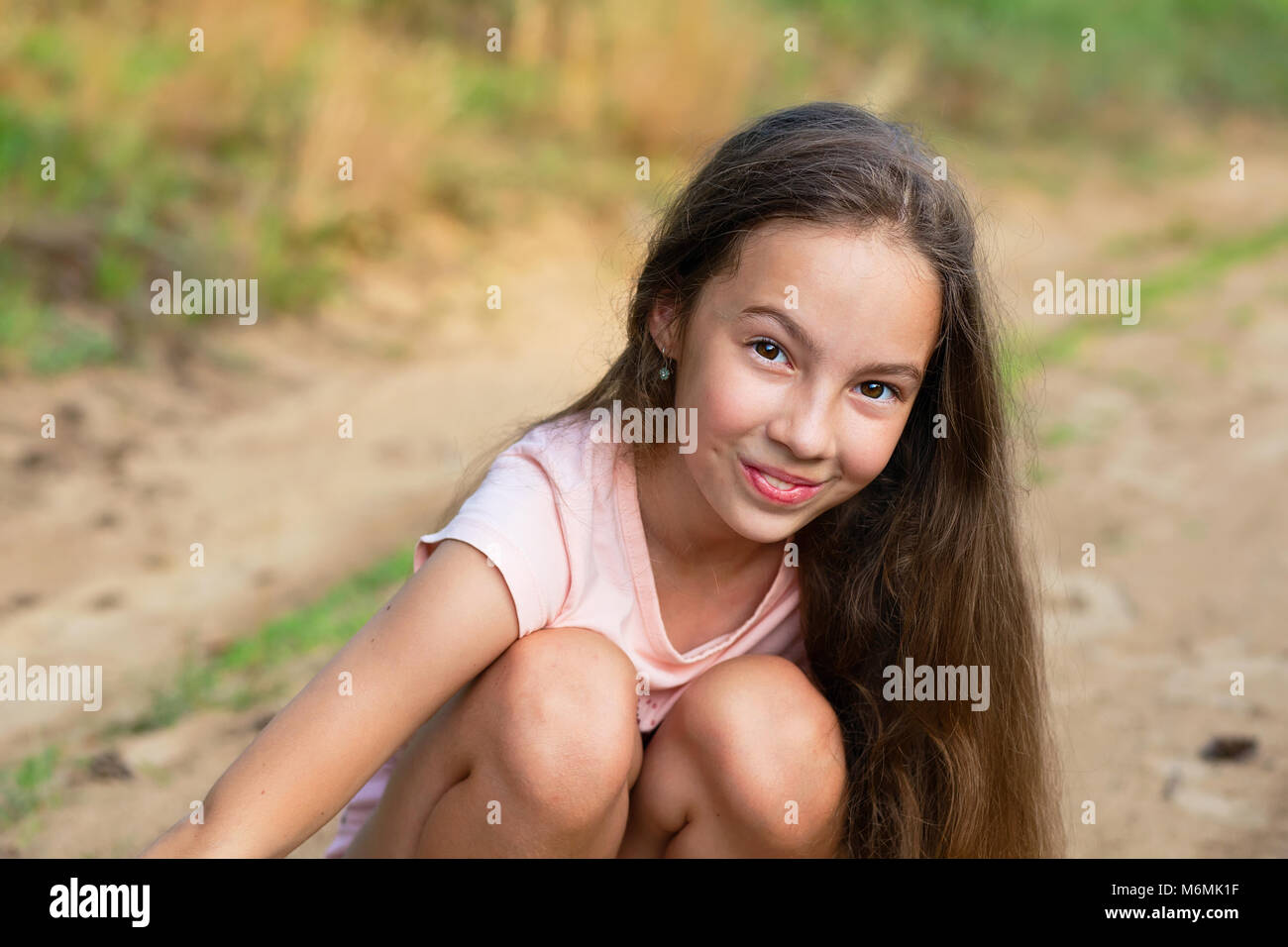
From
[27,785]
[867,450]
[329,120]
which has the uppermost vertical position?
[329,120]

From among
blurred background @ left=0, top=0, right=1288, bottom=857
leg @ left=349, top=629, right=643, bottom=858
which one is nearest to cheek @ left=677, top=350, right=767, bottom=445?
leg @ left=349, top=629, right=643, bottom=858

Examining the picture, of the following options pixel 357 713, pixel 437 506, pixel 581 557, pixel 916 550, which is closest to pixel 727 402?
pixel 581 557

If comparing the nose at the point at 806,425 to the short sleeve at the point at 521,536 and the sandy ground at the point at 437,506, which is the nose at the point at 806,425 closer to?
the short sleeve at the point at 521,536

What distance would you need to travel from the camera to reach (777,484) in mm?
1781

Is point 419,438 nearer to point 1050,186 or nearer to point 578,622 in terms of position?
point 578,622

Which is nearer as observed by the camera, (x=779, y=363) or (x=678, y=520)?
(x=779, y=363)

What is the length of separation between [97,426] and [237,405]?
49 cm

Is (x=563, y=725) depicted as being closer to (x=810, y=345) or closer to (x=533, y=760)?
(x=533, y=760)

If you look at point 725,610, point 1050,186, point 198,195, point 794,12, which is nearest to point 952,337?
point 725,610

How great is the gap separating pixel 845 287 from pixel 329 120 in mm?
4042

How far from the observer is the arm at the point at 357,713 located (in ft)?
5.06

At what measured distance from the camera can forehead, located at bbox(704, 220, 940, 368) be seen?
1.72 meters

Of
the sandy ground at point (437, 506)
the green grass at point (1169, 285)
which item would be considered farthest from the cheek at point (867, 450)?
the green grass at point (1169, 285)
